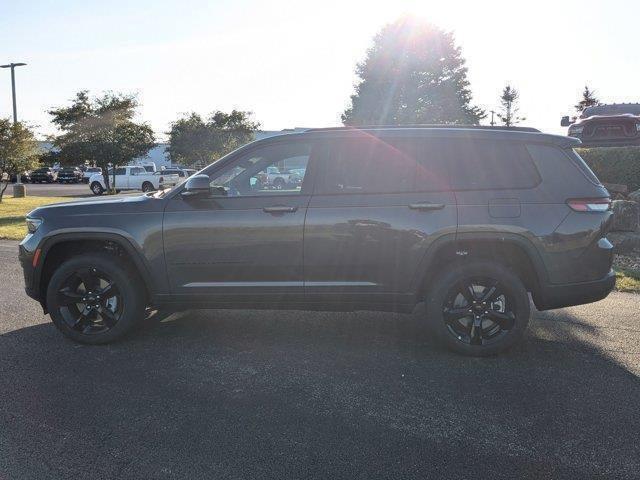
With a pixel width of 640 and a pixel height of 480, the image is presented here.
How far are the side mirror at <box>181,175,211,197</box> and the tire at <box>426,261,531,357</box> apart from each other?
2.06 m

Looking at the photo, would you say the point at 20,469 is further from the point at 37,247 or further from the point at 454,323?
the point at 454,323

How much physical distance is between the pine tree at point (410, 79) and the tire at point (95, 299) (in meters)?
41.2

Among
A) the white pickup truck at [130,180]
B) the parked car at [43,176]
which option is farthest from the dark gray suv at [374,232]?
the parked car at [43,176]

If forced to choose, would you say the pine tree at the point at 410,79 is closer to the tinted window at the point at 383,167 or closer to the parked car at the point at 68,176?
the parked car at the point at 68,176

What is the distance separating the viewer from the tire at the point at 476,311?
14.3ft

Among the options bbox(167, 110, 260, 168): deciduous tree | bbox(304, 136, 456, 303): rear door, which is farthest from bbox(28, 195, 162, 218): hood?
bbox(167, 110, 260, 168): deciduous tree

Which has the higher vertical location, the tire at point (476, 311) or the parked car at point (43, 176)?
the parked car at point (43, 176)

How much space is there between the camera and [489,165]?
14.5ft

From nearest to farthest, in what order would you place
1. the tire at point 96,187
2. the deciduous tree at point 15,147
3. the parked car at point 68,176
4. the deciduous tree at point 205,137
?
the deciduous tree at point 15,147, the tire at point 96,187, the deciduous tree at point 205,137, the parked car at point 68,176

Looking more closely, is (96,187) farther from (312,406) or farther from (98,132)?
(312,406)

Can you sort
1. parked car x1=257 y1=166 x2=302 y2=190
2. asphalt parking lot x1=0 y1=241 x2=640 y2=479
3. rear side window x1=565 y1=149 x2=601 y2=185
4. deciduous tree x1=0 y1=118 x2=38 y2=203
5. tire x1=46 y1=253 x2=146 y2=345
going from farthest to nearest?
deciduous tree x1=0 y1=118 x2=38 y2=203 → tire x1=46 y1=253 x2=146 y2=345 → parked car x1=257 y1=166 x2=302 y2=190 → rear side window x1=565 y1=149 x2=601 y2=185 → asphalt parking lot x1=0 y1=241 x2=640 y2=479

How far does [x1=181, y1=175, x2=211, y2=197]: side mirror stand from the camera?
4328mm

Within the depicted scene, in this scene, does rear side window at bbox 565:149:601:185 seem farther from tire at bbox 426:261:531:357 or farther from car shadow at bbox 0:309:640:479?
car shadow at bbox 0:309:640:479

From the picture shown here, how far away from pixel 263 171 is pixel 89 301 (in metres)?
1.95
